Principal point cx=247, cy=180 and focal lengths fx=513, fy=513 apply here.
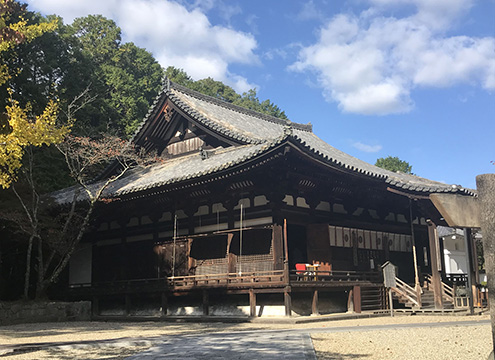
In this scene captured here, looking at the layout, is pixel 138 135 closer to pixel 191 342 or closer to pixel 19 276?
pixel 19 276

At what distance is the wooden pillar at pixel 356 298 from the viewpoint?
1831cm

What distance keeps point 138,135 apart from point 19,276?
857cm

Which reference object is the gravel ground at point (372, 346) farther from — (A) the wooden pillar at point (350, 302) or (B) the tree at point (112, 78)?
(B) the tree at point (112, 78)

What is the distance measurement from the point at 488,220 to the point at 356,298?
48.1ft

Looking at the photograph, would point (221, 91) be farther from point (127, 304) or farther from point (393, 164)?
point (127, 304)

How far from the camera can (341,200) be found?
20.5m

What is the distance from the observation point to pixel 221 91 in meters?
68.2

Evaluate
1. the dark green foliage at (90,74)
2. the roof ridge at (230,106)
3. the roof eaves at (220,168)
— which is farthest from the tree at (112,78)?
the roof eaves at (220,168)

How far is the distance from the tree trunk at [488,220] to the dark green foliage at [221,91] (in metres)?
56.4

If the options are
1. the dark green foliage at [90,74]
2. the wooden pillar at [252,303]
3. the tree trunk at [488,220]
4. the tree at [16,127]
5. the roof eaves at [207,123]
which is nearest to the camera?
the tree trunk at [488,220]

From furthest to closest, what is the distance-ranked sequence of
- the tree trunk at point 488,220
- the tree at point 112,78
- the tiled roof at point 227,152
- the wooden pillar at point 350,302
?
the tree at point 112,78
the wooden pillar at point 350,302
the tiled roof at point 227,152
the tree trunk at point 488,220

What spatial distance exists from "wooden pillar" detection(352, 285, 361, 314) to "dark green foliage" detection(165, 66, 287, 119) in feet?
147

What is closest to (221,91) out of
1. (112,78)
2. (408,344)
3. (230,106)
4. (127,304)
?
(112,78)

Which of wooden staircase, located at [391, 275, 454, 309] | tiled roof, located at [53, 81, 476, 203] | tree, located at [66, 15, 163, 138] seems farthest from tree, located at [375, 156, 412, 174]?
wooden staircase, located at [391, 275, 454, 309]
